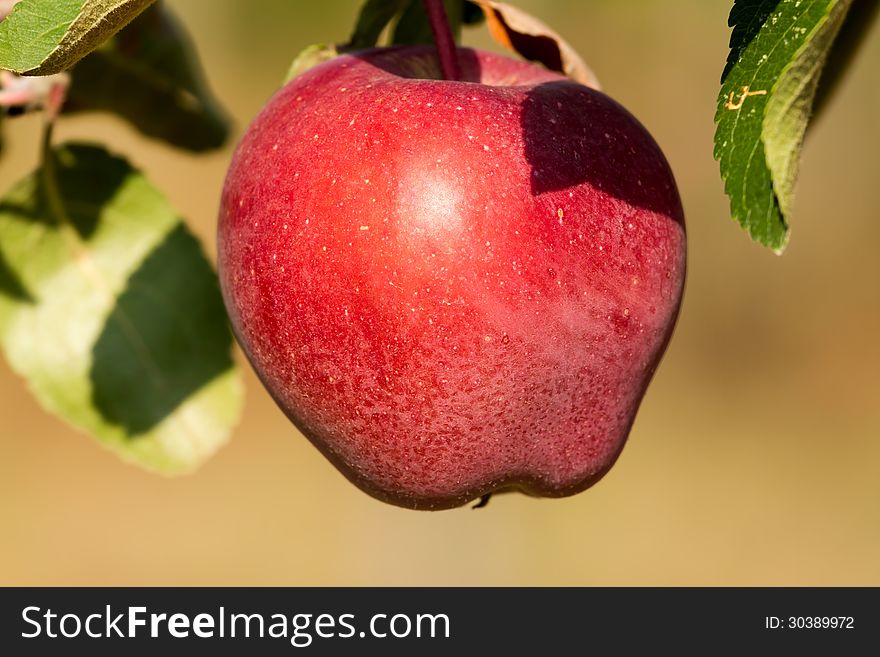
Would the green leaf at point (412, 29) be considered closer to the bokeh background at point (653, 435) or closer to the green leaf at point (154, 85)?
the green leaf at point (154, 85)

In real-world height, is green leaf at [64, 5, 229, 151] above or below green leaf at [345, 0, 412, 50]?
below

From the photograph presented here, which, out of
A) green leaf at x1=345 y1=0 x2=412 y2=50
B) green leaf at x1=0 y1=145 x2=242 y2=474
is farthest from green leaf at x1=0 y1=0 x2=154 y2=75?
green leaf at x1=0 y1=145 x2=242 y2=474

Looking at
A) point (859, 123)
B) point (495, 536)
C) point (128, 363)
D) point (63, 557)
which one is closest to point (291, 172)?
point (128, 363)

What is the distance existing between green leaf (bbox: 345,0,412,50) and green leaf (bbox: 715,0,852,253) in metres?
0.31

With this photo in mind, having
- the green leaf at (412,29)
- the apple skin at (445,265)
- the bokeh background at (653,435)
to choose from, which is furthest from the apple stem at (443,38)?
the bokeh background at (653,435)

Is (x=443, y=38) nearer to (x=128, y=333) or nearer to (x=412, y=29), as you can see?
(x=412, y=29)

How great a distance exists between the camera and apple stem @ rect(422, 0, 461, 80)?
2.09 feet

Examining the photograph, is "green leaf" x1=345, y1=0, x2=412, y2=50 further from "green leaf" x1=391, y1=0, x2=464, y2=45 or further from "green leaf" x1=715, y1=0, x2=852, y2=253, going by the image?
"green leaf" x1=715, y1=0, x2=852, y2=253

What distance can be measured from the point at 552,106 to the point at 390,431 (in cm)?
21

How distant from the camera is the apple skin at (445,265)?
1.82 feet

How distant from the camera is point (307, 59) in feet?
2.29

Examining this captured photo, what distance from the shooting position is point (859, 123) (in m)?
3.67

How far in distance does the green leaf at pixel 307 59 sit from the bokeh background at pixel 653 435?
260cm

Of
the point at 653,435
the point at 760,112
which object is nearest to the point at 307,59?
the point at 760,112
